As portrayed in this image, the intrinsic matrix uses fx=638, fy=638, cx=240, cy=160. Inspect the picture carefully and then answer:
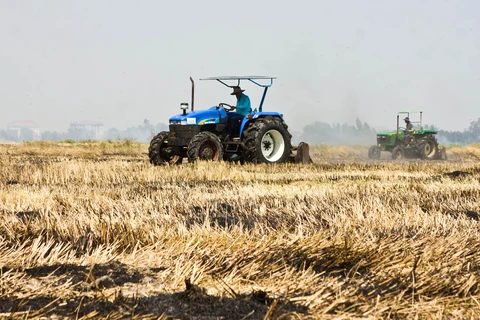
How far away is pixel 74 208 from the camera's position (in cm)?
499

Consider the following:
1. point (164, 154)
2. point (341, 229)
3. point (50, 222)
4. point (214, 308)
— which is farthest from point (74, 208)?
point (164, 154)

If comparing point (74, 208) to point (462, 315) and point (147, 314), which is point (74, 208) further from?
point (462, 315)

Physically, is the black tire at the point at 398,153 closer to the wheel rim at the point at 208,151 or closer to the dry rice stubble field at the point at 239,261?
the wheel rim at the point at 208,151

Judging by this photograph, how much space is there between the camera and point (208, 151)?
12.4 m

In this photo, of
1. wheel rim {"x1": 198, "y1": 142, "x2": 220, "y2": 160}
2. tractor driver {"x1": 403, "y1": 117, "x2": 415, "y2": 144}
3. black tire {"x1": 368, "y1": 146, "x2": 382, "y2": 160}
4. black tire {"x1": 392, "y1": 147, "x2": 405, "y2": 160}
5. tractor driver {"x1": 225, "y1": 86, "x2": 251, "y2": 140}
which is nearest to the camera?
wheel rim {"x1": 198, "y1": 142, "x2": 220, "y2": 160}

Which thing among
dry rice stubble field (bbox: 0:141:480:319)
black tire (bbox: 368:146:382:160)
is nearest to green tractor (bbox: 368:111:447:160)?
black tire (bbox: 368:146:382:160)

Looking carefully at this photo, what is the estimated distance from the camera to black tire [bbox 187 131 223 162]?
480 inches

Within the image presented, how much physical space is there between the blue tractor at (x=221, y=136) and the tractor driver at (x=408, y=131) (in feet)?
37.9

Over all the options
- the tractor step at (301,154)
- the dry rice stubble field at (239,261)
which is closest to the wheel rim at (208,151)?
the tractor step at (301,154)

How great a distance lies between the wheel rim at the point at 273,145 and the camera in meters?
13.8

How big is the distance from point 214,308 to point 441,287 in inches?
41.6

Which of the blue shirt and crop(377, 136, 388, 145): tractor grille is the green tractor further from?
the blue shirt

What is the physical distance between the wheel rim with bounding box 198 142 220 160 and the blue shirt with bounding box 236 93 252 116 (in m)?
1.23

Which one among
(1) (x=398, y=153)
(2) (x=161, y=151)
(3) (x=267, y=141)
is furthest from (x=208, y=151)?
(1) (x=398, y=153)
